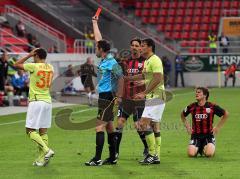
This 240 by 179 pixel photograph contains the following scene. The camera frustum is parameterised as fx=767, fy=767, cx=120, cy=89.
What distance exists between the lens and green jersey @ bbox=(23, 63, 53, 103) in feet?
41.6

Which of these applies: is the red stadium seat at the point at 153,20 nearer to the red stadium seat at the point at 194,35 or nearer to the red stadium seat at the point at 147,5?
the red stadium seat at the point at 147,5

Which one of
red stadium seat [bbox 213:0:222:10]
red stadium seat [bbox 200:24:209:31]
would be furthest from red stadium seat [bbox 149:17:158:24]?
red stadium seat [bbox 213:0:222:10]

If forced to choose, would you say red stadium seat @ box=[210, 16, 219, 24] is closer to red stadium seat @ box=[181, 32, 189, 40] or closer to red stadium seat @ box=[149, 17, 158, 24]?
red stadium seat @ box=[181, 32, 189, 40]

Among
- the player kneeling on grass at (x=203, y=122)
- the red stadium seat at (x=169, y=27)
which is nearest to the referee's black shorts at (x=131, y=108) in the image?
the player kneeling on grass at (x=203, y=122)

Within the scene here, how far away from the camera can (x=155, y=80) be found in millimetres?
12453

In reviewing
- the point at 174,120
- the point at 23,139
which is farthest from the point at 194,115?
the point at 174,120

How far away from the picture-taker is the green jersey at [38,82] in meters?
12.7

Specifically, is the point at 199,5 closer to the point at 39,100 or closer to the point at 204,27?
the point at 204,27

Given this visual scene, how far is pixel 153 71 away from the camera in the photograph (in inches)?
496

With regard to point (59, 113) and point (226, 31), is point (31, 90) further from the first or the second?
point (226, 31)

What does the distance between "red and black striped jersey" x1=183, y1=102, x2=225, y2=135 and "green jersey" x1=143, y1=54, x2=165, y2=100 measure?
3.68 feet

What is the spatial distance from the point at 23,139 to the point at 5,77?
39.3 ft

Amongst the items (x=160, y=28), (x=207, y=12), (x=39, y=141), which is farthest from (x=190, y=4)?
(x=39, y=141)

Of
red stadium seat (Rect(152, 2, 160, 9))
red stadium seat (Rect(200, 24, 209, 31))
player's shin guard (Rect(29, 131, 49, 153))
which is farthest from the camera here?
red stadium seat (Rect(152, 2, 160, 9))
